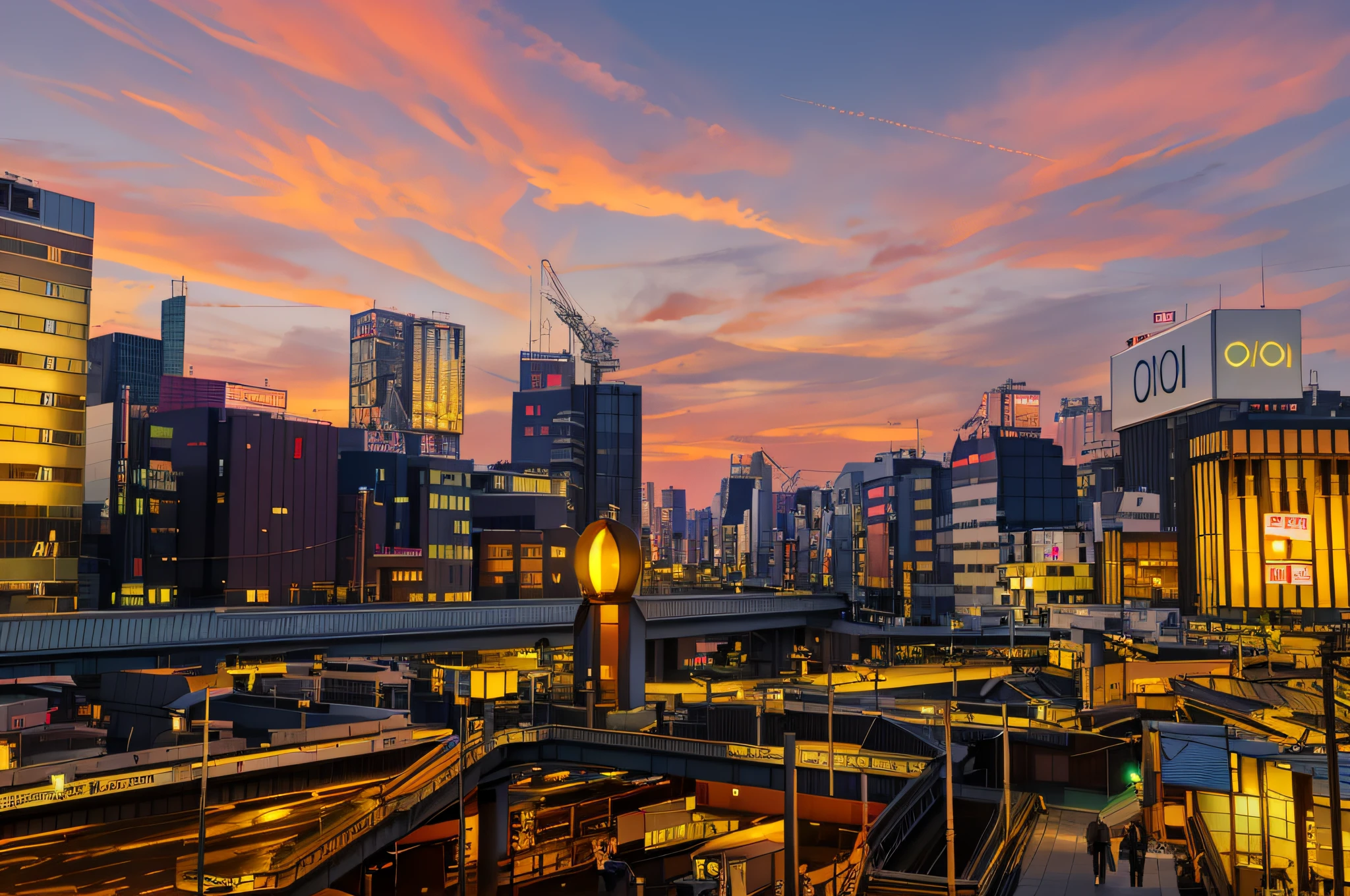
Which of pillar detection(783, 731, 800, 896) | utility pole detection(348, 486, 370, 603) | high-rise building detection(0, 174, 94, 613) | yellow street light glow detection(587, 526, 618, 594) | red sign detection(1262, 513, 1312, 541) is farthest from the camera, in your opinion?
utility pole detection(348, 486, 370, 603)

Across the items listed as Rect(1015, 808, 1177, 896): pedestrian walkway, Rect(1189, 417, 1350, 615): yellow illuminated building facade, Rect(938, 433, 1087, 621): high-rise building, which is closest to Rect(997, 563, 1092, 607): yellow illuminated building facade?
Rect(938, 433, 1087, 621): high-rise building

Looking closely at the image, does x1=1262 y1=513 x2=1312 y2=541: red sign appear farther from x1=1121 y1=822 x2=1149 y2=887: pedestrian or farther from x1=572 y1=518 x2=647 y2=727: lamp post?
x1=1121 y1=822 x2=1149 y2=887: pedestrian

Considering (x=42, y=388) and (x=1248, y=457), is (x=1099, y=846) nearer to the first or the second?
(x=42, y=388)

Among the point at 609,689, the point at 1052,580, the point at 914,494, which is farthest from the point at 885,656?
the point at 609,689

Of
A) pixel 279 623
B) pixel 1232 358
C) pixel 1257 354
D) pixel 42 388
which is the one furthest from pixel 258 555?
pixel 1257 354

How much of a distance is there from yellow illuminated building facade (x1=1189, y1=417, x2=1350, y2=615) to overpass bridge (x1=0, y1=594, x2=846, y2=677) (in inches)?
4300

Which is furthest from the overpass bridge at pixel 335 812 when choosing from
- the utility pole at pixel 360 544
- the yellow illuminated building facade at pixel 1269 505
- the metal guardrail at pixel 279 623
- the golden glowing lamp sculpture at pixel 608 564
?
the yellow illuminated building facade at pixel 1269 505

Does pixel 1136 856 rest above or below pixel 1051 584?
below

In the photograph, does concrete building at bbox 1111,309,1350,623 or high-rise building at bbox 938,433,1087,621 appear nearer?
concrete building at bbox 1111,309,1350,623

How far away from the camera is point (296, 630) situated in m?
72.8

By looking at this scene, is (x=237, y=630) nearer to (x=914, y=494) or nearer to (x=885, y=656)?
(x=885, y=656)

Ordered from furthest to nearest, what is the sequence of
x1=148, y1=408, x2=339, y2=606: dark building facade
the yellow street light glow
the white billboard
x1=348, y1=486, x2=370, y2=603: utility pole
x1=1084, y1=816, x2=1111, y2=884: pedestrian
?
x1=348, y1=486, x2=370, y2=603: utility pole < x1=148, y1=408, x2=339, y2=606: dark building facade < the white billboard < the yellow street light glow < x1=1084, y1=816, x2=1111, y2=884: pedestrian

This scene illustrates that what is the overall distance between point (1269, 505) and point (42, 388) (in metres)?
183

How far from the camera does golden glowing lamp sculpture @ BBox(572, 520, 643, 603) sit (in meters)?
64.2
